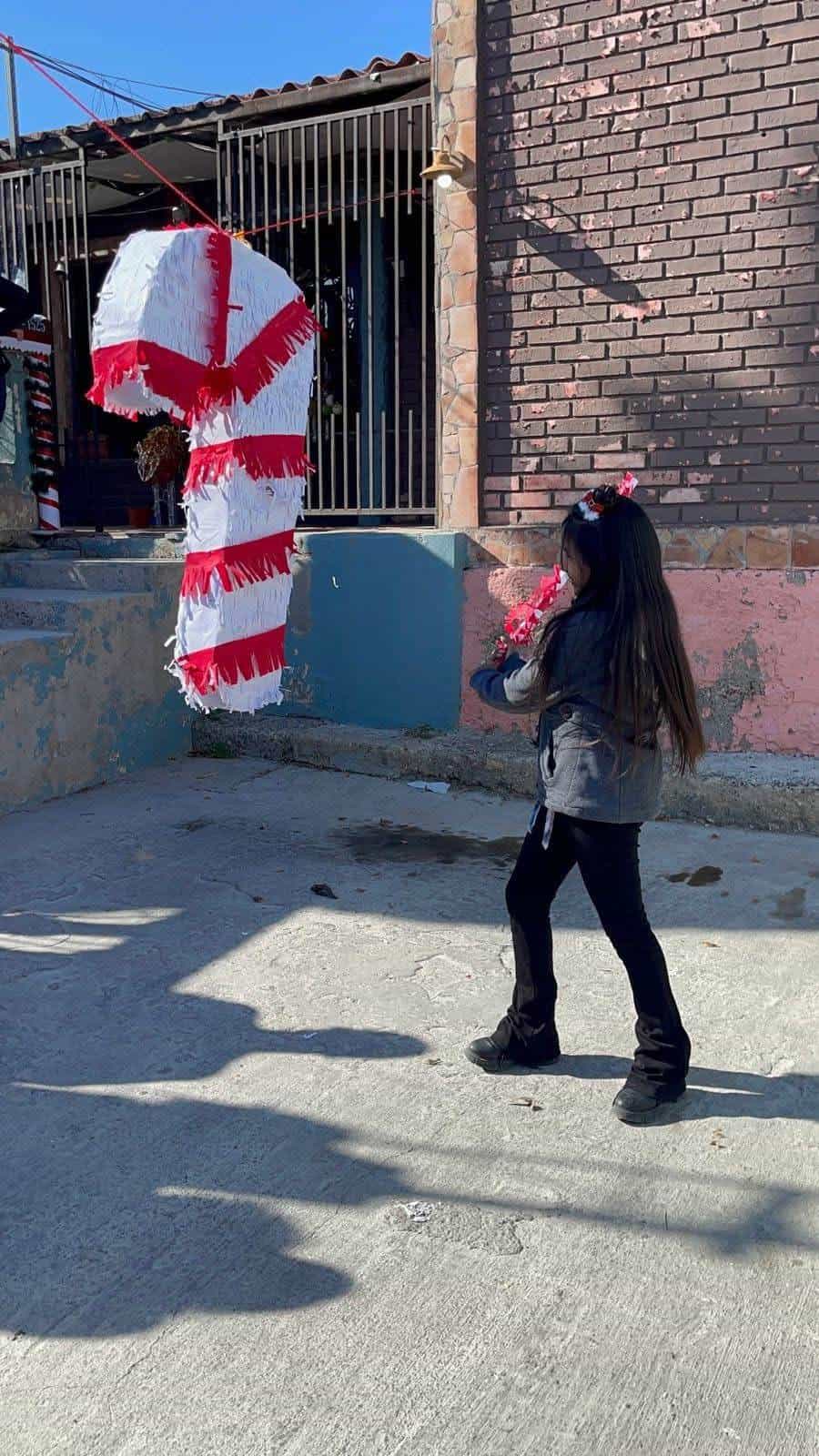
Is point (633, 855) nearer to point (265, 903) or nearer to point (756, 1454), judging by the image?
point (756, 1454)

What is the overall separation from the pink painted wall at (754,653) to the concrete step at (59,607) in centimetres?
302

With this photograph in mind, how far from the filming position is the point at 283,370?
13.4 feet

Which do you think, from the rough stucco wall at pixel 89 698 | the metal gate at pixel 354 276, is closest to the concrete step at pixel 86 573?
the rough stucco wall at pixel 89 698

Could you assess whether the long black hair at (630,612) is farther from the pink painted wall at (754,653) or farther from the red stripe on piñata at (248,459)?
the pink painted wall at (754,653)

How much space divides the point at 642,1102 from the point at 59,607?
451 centimetres

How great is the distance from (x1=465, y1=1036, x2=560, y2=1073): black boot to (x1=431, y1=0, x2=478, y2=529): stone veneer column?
391cm

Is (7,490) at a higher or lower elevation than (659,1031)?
higher

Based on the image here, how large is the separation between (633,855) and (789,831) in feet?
8.87

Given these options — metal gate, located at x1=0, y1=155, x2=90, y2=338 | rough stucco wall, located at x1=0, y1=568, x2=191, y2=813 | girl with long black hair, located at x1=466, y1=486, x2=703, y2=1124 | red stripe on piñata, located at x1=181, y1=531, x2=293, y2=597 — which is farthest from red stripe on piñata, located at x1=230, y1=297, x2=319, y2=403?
metal gate, located at x1=0, y1=155, x2=90, y2=338

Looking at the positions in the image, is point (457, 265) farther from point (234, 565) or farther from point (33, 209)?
point (33, 209)

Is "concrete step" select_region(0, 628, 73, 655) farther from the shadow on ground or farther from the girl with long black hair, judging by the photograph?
the girl with long black hair

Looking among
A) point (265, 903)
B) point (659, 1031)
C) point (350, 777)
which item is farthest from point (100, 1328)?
point (350, 777)

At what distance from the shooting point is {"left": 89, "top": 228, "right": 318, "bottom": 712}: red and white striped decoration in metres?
3.63

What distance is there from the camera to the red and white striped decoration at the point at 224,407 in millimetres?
3629
